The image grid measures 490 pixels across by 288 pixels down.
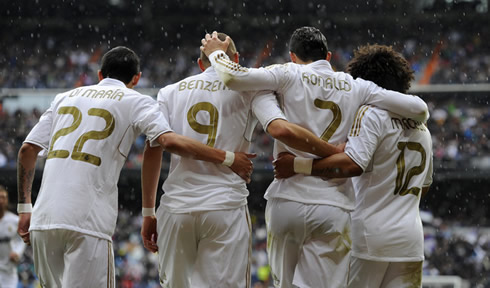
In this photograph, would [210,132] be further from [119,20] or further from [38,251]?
[119,20]

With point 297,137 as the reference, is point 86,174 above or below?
below

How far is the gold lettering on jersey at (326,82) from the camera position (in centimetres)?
451

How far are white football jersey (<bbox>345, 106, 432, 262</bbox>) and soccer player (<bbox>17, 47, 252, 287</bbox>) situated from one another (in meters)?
0.80

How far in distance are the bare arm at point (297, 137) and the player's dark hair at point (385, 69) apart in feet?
2.30

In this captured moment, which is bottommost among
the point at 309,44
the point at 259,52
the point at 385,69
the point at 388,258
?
the point at 388,258

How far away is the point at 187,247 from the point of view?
4.50 m

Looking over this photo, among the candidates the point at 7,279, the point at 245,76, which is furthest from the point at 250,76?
the point at 7,279

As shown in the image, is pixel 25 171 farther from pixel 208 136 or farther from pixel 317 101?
pixel 317 101

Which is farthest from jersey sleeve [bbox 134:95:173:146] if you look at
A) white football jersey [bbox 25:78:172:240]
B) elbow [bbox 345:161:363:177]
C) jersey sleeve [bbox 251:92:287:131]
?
elbow [bbox 345:161:363:177]

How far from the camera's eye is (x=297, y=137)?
4.35 m

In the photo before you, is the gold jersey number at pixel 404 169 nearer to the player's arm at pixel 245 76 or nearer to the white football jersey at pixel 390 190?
the white football jersey at pixel 390 190

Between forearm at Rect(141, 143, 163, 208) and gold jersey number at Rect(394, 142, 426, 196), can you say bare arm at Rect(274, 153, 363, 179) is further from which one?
forearm at Rect(141, 143, 163, 208)

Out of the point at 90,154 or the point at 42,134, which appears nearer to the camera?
the point at 90,154

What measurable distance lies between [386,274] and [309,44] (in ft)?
5.15
